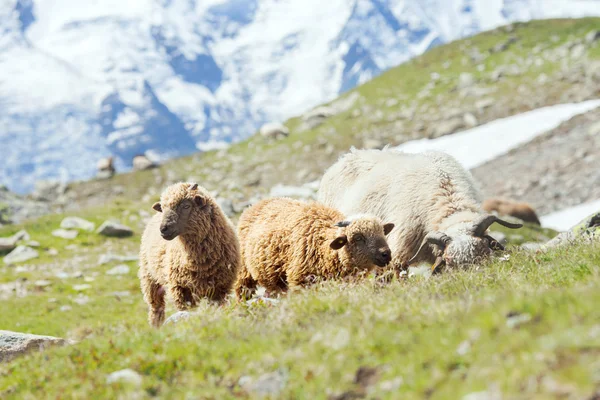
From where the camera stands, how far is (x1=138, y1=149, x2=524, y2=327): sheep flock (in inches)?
382

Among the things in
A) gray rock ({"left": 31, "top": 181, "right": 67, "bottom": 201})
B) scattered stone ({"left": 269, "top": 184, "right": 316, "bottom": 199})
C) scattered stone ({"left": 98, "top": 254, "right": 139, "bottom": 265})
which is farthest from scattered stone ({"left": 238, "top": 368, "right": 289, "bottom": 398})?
gray rock ({"left": 31, "top": 181, "right": 67, "bottom": 201})

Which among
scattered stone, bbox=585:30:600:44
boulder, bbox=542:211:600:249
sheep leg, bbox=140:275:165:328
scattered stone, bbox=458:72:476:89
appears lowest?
scattered stone, bbox=458:72:476:89

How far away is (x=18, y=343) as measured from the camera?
7.73 metres

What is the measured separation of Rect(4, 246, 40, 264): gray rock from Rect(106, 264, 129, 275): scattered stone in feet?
13.5

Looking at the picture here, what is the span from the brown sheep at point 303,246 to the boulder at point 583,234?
2776 millimetres

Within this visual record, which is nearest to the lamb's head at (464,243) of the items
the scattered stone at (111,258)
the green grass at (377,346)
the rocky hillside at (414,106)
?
the green grass at (377,346)

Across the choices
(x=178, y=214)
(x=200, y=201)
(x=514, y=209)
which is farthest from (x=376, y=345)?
(x=514, y=209)

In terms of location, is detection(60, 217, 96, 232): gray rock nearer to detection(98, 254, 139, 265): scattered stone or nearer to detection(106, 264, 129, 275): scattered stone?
detection(98, 254, 139, 265): scattered stone

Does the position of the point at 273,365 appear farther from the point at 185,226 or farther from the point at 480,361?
the point at 185,226

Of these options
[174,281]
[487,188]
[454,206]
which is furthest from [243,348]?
[487,188]

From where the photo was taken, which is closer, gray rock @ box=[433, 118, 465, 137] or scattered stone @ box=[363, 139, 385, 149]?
gray rock @ box=[433, 118, 465, 137]

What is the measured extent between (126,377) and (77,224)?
21.8m

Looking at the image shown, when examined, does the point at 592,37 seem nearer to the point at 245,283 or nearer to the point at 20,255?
the point at 20,255

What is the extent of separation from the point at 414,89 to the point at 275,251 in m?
58.9
